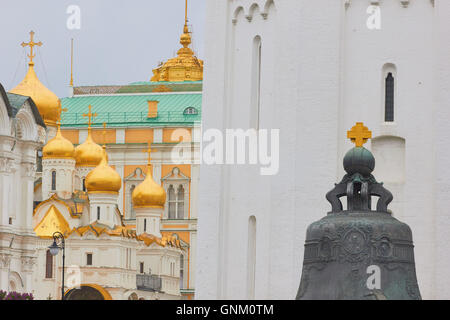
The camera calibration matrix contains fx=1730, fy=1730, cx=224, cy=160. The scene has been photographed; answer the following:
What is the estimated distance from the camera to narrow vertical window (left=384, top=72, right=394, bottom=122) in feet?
107

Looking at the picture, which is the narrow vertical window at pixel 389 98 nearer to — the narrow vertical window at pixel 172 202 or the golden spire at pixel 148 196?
the golden spire at pixel 148 196

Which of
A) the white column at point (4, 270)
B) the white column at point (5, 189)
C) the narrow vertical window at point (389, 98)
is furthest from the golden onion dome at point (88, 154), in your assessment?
the narrow vertical window at point (389, 98)

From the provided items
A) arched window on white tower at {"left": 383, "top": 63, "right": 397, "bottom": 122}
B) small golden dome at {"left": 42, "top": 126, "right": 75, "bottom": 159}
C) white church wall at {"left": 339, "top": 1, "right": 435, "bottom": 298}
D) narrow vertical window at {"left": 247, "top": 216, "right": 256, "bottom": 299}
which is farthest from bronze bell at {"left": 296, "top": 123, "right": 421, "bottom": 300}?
small golden dome at {"left": 42, "top": 126, "right": 75, "bottom": 159}

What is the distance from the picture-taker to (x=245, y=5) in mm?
34250

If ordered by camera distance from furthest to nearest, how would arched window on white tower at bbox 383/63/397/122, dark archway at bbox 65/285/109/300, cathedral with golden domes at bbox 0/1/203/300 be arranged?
dark archway at bbox 65/285/109/300 → cathedral with golden domes at bbox 0/1/203/300 → arched window on white tower at bbox 383/63/397/122

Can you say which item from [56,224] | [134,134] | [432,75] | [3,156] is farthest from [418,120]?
[134,134]

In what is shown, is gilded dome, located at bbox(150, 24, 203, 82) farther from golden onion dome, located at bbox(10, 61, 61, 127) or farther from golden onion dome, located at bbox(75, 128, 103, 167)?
golden onion dome, located at bbox(10, 61, 61, 127)

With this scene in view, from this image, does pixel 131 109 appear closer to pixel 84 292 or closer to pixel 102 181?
pixel 102 181

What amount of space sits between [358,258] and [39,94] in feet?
211

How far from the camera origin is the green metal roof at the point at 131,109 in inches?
3656

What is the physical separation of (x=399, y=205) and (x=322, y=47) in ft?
11.1

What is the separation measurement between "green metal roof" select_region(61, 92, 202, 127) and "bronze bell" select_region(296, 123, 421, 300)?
7259cm
